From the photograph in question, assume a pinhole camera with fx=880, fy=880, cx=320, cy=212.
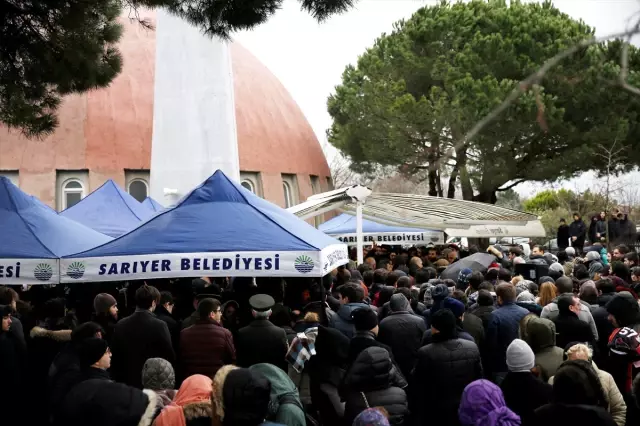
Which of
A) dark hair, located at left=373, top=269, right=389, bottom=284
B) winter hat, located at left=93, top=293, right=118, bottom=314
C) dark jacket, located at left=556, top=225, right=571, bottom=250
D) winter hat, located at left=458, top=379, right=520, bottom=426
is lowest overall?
winter hat, located at left=458, top=379, right=520, bottom=426

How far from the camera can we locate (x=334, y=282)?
13375 millimetres

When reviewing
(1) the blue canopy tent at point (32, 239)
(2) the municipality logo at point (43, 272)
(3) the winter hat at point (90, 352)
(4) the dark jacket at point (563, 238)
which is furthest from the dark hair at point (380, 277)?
(4) the dark jacket at point (563, 238)

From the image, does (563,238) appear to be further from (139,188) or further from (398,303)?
(139,188)

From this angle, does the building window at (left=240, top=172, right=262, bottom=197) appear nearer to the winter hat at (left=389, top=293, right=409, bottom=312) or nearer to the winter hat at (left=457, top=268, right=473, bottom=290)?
the winter hat at (left=457, top=268, right=473, bottom=290)

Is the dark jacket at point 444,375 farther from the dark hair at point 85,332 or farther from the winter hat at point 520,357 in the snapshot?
the dark hair at point 85,332

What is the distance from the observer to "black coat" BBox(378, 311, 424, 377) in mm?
8719

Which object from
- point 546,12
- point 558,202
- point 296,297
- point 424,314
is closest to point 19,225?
point 296,297

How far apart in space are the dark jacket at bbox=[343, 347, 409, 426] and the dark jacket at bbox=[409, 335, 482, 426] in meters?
0.72

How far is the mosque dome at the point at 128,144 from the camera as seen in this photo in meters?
36.6

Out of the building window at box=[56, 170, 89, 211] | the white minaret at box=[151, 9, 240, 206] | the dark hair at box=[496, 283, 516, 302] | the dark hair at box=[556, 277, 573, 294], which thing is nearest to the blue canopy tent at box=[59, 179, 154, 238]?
the white minaret at box=[151, 9, 240, 206]

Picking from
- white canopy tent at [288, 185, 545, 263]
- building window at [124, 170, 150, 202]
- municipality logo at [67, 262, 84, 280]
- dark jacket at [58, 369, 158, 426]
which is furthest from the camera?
building window at [124, 170, 150, 202]

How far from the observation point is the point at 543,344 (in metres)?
7.36

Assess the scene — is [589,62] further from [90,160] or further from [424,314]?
[90,160]

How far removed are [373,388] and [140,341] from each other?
279 centimetres
